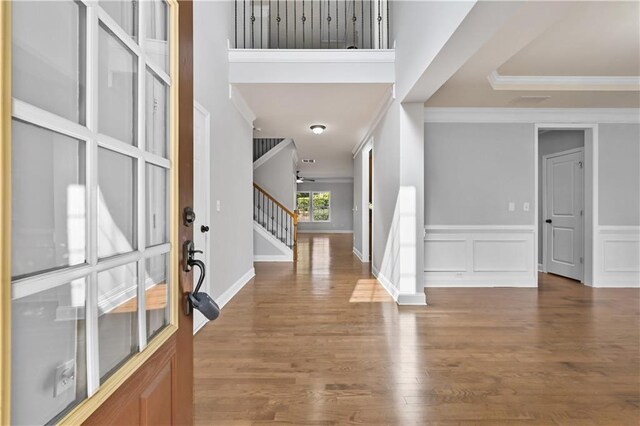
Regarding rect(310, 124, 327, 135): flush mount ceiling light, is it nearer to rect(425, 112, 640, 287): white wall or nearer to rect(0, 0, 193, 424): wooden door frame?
rect(425, 112, 640, 287): white wall

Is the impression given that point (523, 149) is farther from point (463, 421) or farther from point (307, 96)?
point (463, 421)

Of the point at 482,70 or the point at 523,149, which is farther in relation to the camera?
the point at 523,149

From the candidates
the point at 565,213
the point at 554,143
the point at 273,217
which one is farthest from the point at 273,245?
the point at 554,143

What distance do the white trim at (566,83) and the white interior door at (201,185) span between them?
10.6 feet

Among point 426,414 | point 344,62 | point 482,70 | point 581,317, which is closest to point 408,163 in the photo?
point 482,70

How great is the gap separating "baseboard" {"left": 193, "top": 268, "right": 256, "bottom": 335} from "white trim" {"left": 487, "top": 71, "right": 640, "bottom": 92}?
390cm

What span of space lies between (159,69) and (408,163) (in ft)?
10.8

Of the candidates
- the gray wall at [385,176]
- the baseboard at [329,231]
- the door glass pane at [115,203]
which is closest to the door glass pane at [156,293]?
the door glass pane at [115,203]

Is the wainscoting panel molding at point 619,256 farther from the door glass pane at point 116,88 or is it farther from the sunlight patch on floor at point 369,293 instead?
the door glass pane at point 116,88

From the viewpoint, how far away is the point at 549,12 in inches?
76.5

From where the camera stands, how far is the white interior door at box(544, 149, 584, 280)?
5191mm

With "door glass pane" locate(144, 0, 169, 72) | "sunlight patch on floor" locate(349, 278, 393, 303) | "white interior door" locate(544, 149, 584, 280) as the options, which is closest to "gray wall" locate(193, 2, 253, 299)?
"sunlight patch on floor" locate(349, 278, 393, 303)

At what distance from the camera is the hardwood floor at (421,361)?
189 cm

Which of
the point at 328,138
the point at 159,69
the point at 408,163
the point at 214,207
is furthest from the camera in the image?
the point at 328,138
